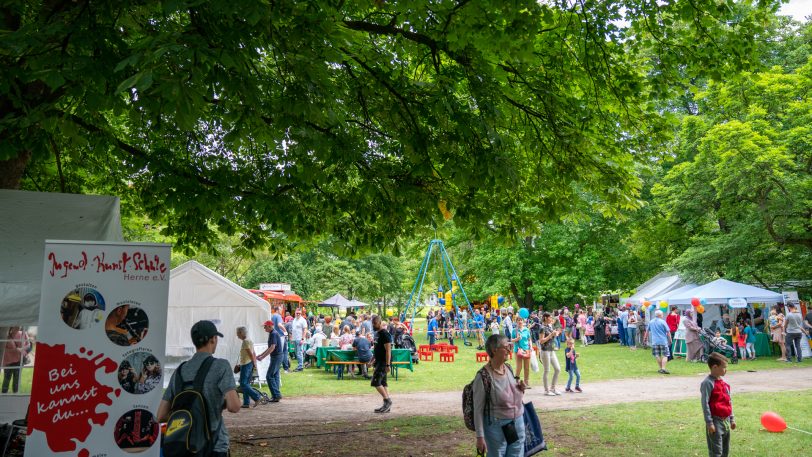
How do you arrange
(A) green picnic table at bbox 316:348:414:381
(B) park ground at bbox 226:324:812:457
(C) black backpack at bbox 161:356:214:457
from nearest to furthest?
(C) black backpack at bbox 161:356:214:457 < (B) park ground at bbox 226:324:812:457 < (A) green picnic table at bbox 316:348:414:381

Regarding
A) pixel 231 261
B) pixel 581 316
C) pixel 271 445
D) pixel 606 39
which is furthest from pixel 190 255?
pixel 231 261

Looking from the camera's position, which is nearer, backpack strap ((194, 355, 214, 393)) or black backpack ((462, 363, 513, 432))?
backpack strap ((194, 355, 214, 393))

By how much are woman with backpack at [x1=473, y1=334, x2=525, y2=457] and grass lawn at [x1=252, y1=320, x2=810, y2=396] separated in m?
9.80

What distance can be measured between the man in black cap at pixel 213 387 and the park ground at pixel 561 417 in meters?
4.17

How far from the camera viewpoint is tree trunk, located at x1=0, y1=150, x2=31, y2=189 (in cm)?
784

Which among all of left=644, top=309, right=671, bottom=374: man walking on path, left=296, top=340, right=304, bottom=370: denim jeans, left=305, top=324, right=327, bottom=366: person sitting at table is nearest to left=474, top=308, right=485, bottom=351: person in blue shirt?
left=305, top=324, right=327, bottom=366: person sitting at table

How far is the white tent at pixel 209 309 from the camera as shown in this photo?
15.5 metres

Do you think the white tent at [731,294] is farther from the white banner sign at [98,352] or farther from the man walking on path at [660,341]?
the white banner sign at [98,352]

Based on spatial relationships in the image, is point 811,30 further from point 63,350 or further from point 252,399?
point 63,350

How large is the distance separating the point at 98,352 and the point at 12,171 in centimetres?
393

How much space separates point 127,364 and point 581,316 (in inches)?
1089

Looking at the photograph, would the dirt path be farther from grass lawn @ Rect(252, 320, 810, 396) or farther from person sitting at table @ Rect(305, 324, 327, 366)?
person sitting at table @ Rect(305, 324, 327, 366)

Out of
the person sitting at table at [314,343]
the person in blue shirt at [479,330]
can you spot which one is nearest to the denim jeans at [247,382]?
the person sitting at table at [314,343]

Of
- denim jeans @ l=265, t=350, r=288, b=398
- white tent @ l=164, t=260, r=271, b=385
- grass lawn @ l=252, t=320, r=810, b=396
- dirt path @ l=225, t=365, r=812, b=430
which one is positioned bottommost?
dirt path @ l=225, t=365, r=812, b=430
